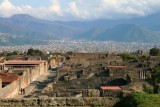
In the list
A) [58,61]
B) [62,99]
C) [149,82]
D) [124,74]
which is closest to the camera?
[62,99]

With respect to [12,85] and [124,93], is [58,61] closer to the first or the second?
[12,85]

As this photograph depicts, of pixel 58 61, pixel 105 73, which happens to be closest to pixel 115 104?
pixel 105 73

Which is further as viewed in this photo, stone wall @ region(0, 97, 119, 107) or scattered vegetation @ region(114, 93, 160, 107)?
scattered vegetation @ region(114, 93, 160, 107)

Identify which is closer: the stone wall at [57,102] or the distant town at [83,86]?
the stone wall at [57,102]

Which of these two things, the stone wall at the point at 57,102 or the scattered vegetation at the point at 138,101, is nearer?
the stone wall at the point at 57,102

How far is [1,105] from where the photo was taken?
12.4 m

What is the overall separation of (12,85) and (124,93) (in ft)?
70.4

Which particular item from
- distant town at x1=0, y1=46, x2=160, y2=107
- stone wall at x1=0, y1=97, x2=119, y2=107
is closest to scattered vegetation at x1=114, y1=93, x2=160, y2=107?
distant town at x1=0, y1=46, x2=160, y2=107

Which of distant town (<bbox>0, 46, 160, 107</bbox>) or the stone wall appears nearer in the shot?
the stone wall

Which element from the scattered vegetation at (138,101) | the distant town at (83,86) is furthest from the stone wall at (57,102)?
the scattered vegetation at (138,101)

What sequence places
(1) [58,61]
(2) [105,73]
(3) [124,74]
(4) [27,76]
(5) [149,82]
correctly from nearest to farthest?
(5) [149,82], (3) [124,74], (2) [105,73], (4) [27,76], (1) [58,61]

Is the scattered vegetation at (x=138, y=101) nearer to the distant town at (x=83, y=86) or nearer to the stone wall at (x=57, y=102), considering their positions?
the distant town at (x=83, y=86)

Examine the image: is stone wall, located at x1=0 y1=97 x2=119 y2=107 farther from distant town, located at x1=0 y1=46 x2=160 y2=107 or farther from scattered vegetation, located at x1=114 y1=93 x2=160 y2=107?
scattered vegetation, located at x1=114 y1=93 x2=160 y2=107

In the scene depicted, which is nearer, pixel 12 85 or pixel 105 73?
pixel 12 85
